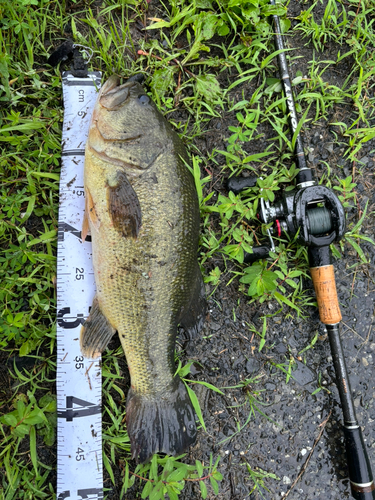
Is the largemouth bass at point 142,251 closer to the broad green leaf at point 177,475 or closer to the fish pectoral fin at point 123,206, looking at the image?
the fish pectoral fin at point 123,206

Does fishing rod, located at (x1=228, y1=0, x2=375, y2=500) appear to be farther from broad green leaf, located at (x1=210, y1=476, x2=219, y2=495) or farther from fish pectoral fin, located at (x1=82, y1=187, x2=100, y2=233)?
fish pectoral fin, located at (x1=82, y1=187, x2=100, y2=233)

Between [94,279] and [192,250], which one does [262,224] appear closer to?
[192,250]

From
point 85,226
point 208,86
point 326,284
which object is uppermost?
point 208,86

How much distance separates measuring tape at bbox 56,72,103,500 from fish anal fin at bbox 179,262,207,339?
75cm

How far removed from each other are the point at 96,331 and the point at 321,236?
6.15 feet

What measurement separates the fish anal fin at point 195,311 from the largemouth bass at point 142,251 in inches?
1.4

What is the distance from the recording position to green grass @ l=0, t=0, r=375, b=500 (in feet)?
9.07

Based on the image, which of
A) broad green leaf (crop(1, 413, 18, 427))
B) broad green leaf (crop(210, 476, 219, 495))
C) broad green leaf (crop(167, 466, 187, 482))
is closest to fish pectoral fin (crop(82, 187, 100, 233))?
broad green leaf (crop(1, 413, 18, 427))

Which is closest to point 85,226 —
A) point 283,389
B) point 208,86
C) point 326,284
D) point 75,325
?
point 75,325

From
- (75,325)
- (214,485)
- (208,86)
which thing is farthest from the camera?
(208,86)

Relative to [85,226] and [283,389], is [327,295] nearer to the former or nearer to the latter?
[283,389]

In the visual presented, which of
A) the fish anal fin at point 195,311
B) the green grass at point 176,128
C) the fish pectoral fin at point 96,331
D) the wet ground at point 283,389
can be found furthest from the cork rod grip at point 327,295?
the fish pectoral fin at point 96,331

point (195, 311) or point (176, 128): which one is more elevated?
point (176, 128)

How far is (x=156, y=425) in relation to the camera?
2604 mm
